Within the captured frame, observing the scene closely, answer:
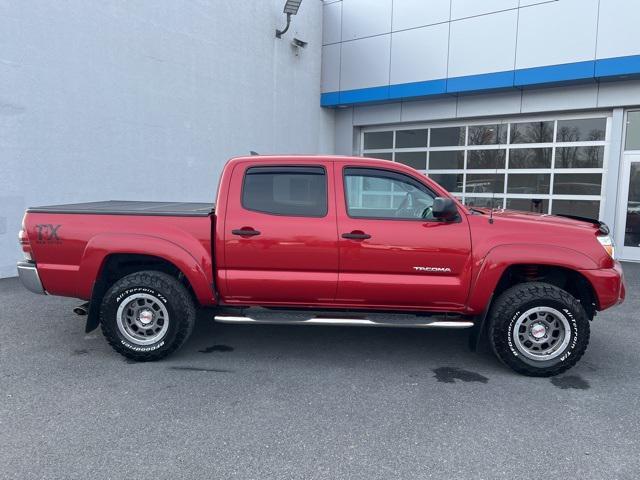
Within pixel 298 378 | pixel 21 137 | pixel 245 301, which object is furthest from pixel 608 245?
pixel 21 137

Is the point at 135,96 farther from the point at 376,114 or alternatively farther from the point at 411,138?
the point at 411,138

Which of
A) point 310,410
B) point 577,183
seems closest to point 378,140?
point 577,183

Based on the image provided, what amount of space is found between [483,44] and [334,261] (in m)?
9.71

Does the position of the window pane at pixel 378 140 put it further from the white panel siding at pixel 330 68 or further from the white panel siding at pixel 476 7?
the white panel siding at pixel 476 7

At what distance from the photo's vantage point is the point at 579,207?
447 inches

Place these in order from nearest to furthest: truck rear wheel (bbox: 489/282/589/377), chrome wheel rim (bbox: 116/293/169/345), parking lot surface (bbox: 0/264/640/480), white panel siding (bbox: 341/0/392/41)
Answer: parking lot surface (bbox: 0/264/640/480) → truck rear wheel (bbox: 489/282/589/377) → chrome wheel rim (bbox: 116/293/169/345) → white panel siding (bbox: 341/0/392/41)

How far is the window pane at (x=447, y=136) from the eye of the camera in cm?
1295

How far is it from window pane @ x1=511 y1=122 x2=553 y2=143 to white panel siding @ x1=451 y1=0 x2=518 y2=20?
2.76m

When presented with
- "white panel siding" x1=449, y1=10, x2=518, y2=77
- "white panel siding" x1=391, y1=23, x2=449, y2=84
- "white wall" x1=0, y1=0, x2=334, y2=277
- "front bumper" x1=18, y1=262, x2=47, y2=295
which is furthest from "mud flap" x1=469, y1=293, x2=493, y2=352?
"white panel siding" x1=391, y1=23, x2=449, y2=84

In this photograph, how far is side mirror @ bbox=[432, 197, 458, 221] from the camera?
414cm

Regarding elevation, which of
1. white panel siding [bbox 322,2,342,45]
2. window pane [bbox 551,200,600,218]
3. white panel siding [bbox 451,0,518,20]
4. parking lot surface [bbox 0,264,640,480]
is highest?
Answer: white panel siding [bbox 322,2,342,45]

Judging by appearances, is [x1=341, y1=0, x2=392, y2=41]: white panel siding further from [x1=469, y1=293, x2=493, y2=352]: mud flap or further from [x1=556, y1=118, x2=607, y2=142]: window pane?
[x1=469, y1=293, x2=493, y2=352]: mud flap

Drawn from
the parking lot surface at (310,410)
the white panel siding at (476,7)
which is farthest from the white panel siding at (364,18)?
the parking lot surface at (310,410)

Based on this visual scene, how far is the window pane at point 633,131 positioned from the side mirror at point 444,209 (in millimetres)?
8657
